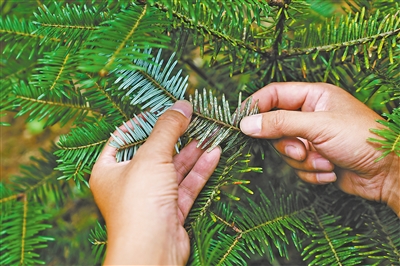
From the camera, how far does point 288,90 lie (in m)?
0.81

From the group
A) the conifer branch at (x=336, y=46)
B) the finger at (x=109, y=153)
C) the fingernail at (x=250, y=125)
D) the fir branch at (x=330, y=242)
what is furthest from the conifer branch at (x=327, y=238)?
the finger at (x=109, y=153)

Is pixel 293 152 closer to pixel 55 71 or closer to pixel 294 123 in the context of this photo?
pixel 294 123

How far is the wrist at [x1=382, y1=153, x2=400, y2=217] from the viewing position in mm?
785

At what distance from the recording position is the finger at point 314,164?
2.69 feet

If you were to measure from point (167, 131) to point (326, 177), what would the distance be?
412 millimetres

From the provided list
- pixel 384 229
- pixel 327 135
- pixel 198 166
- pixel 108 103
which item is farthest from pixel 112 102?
pixel 384 229

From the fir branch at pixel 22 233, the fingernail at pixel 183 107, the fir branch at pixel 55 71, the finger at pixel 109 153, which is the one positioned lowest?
the fir branch at pixel 22 233

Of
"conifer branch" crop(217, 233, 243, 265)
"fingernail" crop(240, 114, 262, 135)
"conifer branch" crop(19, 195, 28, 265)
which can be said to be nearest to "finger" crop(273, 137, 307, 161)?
"fingernail" crop(240, 114, 262, 135)

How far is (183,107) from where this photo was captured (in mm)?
681

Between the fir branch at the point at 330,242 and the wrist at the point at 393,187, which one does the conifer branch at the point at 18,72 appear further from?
the wrist at the point at 393,187

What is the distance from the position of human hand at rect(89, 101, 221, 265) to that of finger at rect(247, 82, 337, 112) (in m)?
0.19

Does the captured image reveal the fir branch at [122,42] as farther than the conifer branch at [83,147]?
No

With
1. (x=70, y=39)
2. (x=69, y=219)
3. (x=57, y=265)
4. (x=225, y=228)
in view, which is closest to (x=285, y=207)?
(x=225, y=228)

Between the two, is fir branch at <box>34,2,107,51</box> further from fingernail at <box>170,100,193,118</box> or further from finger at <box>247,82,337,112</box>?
finger at <box>247,82,337,112</box>
